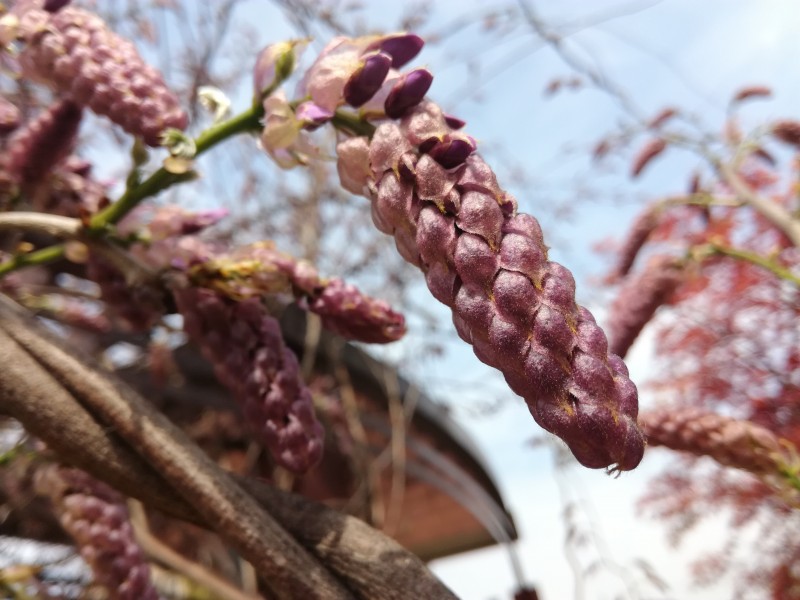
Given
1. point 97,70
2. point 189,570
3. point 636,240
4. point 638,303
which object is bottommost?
point 189,570

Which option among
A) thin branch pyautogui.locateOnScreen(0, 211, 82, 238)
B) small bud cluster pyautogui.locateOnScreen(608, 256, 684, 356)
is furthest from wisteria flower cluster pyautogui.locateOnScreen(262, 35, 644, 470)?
small bud cluster pyautogui.locateOnScreen(608, 256, 684, 356)

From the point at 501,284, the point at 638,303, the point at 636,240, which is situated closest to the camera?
the point at 501,284

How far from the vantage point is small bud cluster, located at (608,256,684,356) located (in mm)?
821

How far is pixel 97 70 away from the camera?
500mm

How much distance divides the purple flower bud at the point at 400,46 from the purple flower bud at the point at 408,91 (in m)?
0.06

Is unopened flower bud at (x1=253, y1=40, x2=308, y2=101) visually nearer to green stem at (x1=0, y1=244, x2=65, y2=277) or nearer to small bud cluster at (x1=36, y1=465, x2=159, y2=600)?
green stem at (x1=0, y1=244, x2=65, y2=277)

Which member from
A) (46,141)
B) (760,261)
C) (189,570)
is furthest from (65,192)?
(760,261)

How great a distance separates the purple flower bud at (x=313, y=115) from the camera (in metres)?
0.45

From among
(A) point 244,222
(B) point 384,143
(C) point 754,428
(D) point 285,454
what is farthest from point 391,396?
(B) point 384,143

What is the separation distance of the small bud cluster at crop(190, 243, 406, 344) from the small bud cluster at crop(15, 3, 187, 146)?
0.10 meters

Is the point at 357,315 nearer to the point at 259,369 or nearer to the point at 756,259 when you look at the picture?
the point at 259,369

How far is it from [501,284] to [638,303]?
1.94 ft

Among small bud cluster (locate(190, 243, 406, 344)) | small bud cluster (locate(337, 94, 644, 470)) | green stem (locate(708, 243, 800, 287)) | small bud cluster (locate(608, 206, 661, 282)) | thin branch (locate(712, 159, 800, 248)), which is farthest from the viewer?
small bud cluster (locate(608, 206, 661, 282))

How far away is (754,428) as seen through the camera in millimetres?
671
